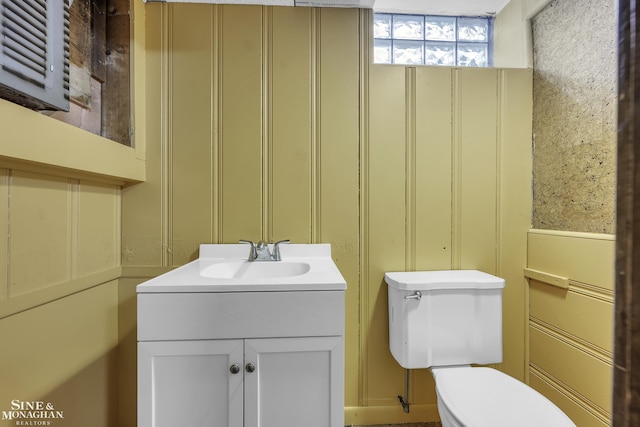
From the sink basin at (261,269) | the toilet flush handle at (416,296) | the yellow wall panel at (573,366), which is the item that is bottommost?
the yellow wall panel at (573,366)

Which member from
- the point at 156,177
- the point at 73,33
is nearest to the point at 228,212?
the point at 156,177

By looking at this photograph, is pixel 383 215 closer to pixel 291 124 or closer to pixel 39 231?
pixel 291 124

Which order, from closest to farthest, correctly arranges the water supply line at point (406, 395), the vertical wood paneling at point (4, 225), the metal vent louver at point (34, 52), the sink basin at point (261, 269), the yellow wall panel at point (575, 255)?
the metal vent louver at point (34, 52)
the vertical wood paneling at point (4, 225)
the yellow wall panel at point (575, 255)
the sink basin at point (261, 269)
the water supply line at point (406, 395)

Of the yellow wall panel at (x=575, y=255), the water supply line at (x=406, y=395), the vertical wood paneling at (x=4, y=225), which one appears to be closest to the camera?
the vertical wood paneling at (x=4, y=225)

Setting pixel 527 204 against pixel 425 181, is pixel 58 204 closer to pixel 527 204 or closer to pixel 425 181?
pixel 425 181

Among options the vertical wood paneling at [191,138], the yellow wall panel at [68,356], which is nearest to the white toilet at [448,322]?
the vertical wood paneling at [191,138]

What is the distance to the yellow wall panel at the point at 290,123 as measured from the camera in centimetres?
138

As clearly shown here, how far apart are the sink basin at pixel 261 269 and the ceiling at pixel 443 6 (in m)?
1.36

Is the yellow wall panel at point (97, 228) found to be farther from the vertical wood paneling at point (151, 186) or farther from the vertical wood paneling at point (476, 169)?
the vertical wood paneling at point (476, 169)

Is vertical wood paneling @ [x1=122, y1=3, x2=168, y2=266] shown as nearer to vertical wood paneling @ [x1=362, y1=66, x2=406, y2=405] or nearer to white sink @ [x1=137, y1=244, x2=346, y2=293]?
white sink @ [x1=137, y1=244, x2=346, y2=293]

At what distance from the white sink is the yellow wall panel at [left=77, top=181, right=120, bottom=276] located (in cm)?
37

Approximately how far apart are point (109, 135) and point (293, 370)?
1213mm

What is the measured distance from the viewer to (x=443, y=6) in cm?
151

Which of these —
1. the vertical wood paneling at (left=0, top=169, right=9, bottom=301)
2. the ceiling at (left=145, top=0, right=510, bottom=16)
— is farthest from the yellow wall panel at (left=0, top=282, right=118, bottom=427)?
the ceiling at (left=145, top=0, right=510, bottom=16)
